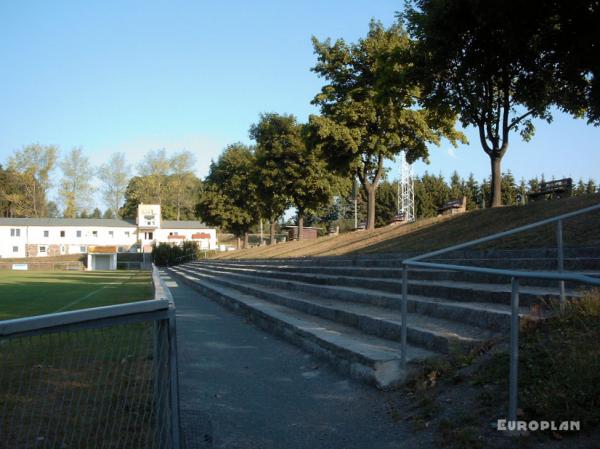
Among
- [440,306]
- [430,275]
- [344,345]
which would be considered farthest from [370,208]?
[344,345]

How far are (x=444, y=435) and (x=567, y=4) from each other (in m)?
11.2

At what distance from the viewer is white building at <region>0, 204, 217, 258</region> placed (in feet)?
290

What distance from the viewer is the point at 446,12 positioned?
14328 millimetres

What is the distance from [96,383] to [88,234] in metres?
93.8

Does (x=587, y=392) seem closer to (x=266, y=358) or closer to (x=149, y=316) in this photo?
(x=149, y=316)

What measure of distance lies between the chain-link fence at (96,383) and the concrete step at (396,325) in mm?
2942

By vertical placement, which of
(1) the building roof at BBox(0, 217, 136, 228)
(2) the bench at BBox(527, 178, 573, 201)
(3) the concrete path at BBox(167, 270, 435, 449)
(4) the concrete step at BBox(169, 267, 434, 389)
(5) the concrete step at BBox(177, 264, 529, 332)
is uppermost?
(1) the building roof at BBox(0, 217, 136, 228)

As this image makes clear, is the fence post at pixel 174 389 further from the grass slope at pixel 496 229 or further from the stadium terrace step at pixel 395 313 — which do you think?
the grass slope at pixel 496 229

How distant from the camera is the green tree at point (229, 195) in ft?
182

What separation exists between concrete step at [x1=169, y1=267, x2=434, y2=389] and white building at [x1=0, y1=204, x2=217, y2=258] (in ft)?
255

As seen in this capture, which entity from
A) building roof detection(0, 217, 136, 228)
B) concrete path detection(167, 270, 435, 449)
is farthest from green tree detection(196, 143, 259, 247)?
concrete path detection(167, 270, 435, 449)

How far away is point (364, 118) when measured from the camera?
26.6m

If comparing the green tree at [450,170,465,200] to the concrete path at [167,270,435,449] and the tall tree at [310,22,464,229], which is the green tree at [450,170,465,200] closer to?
the tall tree at [310,22,464,229]

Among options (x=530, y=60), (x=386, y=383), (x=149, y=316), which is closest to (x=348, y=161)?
(x=530, y=60)
